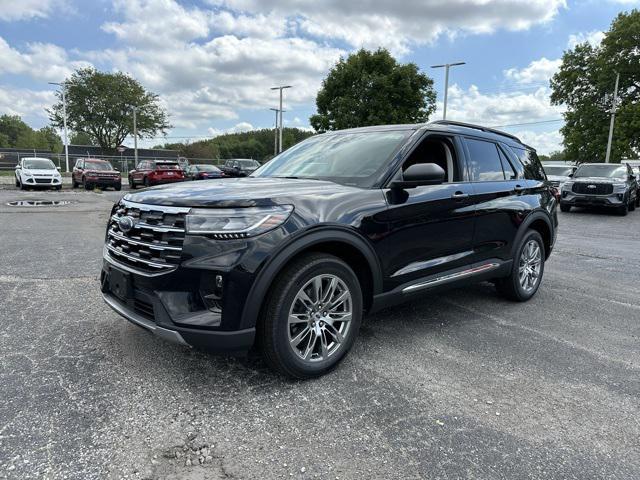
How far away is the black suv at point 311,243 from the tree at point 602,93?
35.2 meters

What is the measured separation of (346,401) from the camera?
2850mm

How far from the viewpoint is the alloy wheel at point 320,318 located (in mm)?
2973

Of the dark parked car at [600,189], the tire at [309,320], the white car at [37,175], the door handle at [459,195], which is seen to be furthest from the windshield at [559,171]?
the white car at [37,175]

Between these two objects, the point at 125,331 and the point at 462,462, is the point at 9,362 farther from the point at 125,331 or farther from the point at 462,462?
the point at 462,462

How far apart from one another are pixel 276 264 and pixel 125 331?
6.04 ft

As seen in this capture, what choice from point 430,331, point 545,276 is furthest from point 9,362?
point 545,276

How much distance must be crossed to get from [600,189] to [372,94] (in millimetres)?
19280

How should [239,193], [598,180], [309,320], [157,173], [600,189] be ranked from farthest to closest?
[157,173] → [598,180] → [600,189] → [309,320] → [239,193]

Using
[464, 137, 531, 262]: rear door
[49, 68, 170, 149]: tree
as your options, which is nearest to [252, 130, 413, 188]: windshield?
[464, 137, 531, 262]: rear door

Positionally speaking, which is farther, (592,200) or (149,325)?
(592,200)

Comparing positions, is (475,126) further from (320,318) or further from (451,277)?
(320,318)

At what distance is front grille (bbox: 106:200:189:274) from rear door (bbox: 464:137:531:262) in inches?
105

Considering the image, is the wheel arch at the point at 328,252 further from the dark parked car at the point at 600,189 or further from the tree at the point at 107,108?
the tree at the point at 107,108

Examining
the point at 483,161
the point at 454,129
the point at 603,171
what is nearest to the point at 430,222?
the point at 454,129
